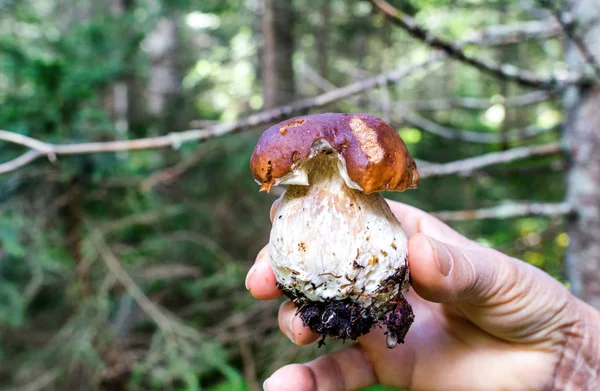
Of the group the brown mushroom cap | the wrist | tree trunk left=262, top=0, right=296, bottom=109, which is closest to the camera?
the brown mushroom cap

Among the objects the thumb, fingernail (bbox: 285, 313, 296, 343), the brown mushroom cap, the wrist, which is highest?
the brown mushroom cap

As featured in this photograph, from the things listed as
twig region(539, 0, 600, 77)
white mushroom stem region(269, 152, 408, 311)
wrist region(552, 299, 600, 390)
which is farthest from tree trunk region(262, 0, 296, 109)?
wrist region(552, 299, 600, 390)

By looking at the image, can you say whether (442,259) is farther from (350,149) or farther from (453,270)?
(350,149)

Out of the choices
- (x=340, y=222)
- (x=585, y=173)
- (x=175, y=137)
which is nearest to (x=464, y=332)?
(x=340, y=222)

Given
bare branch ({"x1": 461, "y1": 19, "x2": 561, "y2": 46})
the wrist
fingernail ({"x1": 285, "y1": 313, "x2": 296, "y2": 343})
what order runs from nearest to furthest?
fingernail ({"x1": 285, "y1": 313, "x2": 296, "y2": 343}) → the wrist → bare branch ({"x1": 461, "y1": 19, "x2": 561, "y2": 46})

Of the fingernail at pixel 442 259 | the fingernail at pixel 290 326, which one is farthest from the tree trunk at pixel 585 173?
the fingernail at pixel 290 326

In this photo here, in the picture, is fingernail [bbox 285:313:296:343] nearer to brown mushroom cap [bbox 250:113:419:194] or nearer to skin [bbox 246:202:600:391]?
skin [bbox 246:202:600:391]
